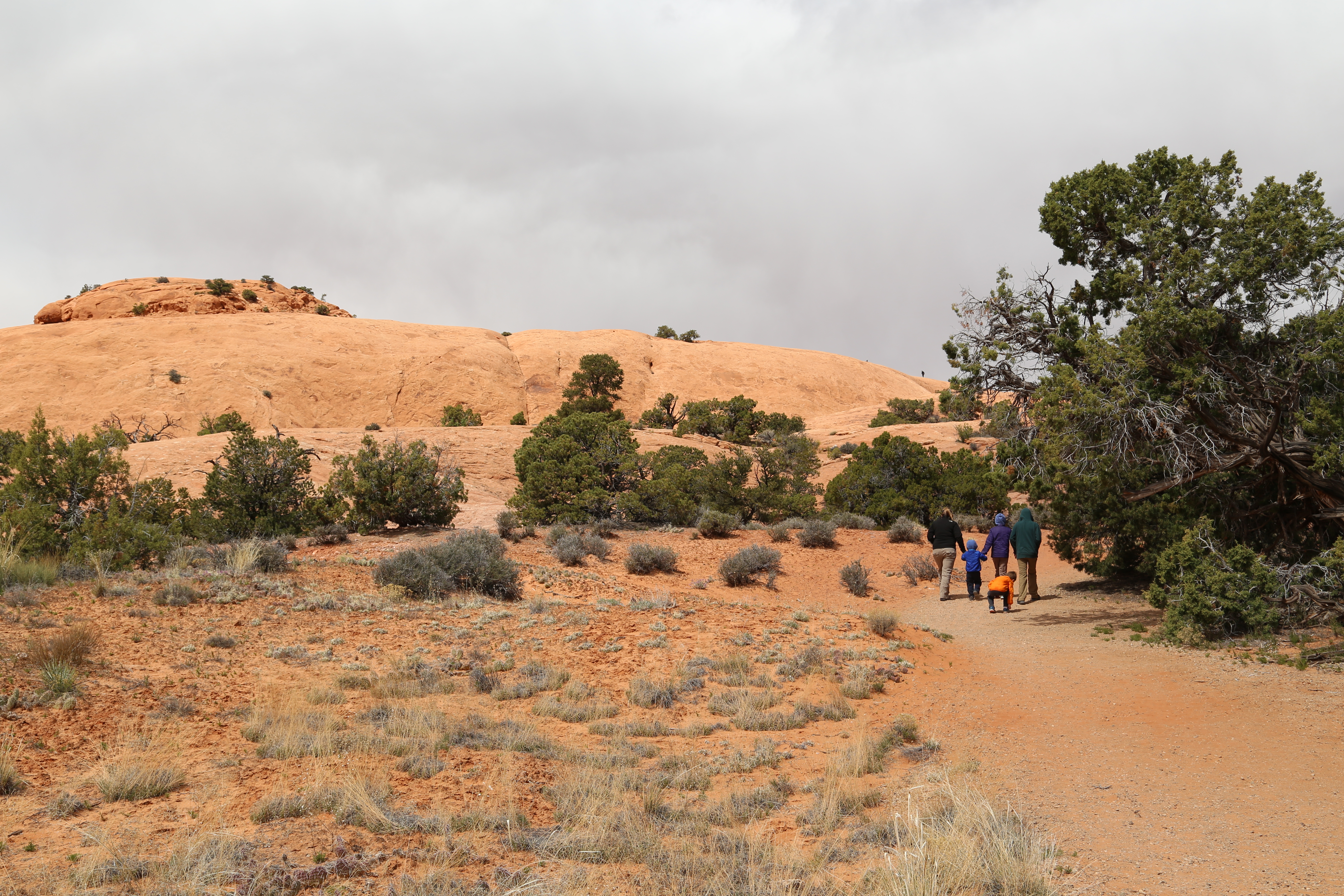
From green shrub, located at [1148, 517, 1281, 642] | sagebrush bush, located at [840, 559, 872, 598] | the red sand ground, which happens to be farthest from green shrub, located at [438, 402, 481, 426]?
green shrub, located at [1148, 517, 1281, 642]

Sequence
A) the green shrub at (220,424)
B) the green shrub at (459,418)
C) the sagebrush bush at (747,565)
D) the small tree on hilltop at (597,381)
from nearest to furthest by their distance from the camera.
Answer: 1. the sagebrush bush at (747,565)
2. the green shrub at (220,424)
3. the green shrub at (459,418)
4. the small tree on hilltop at (597,381)

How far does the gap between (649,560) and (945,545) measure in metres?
6.02

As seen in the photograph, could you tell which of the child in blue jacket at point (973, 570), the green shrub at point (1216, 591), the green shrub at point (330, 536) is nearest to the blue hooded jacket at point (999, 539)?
the child in blue jacket at point (973, 570)

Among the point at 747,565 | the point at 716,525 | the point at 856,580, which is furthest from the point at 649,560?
the point at 856,580

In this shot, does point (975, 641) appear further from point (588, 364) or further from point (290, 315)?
point (290, 315)

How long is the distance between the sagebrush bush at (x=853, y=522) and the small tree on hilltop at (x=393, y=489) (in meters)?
10.2

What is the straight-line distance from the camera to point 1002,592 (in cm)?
1359

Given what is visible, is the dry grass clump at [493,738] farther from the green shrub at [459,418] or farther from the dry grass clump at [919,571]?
the green shrub at [459,418]

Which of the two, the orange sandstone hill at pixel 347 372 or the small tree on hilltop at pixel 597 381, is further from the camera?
the small tree on hilltop at pixel 597 381

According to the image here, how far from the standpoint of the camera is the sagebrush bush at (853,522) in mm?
21250

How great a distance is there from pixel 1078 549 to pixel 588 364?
43.8 m

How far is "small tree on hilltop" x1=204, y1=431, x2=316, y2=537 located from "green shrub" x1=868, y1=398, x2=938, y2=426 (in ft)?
114

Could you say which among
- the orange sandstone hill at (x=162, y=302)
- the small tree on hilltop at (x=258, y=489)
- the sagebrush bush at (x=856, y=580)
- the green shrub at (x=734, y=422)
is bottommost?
the sagebrush bush at (x=856, y=580)

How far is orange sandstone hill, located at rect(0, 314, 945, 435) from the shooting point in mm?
47938
